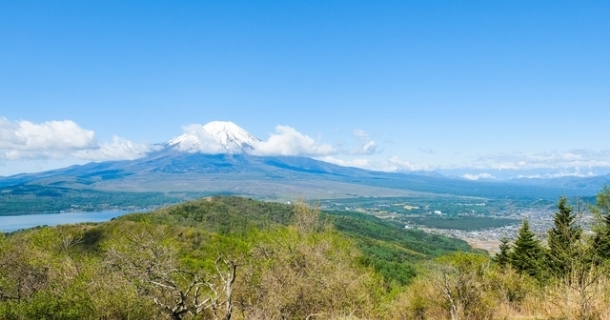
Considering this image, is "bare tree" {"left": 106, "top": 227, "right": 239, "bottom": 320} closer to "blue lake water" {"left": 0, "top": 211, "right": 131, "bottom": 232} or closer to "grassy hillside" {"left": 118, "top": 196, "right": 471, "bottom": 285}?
"grassy hillside" {"left": 118, "top": 196, "right": 471, "bottom": 285}

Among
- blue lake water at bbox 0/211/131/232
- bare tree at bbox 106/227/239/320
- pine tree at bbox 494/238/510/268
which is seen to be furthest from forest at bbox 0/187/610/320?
blue lake water at bbox 0/211/131/232

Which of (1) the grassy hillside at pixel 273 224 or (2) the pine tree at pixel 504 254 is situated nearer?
(2) the pine tree at pixel 504 254

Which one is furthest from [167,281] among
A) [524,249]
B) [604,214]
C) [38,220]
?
[38,220]

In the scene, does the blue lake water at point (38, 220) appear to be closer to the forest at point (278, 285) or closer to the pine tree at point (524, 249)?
the forest at point (278, 285)

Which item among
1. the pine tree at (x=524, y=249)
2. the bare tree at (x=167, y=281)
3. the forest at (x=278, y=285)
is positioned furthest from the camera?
the pine tree at (x=524, y=249)

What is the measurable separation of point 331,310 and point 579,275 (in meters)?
7.52

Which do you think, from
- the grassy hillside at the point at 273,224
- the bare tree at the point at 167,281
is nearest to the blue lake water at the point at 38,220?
the grassy hillside at the point at 273,224

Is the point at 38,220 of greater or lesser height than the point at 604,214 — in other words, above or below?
below

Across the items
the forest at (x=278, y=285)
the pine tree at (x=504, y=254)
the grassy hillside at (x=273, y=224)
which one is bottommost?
the grassy hillside at (x=273, y=224)

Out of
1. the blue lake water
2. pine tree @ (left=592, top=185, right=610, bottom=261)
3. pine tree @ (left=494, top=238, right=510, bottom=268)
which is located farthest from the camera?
the blue lake water

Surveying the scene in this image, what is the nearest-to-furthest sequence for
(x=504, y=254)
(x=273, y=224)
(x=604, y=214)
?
(x=604, y=214), (x=504, y=254), (x=273, y=224)

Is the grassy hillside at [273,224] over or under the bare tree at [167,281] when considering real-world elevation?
under

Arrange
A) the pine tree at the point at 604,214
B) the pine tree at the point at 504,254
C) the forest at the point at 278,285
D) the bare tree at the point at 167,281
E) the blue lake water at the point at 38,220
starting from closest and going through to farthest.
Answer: the bare tree at the point at 167,281, the forest at the point at 278,285, the pine tree at the point at 604,214, the pine tree at the point at 504,254, the blue lake water at the point at 38,220

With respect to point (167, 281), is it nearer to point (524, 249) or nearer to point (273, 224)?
point (524, 249)
